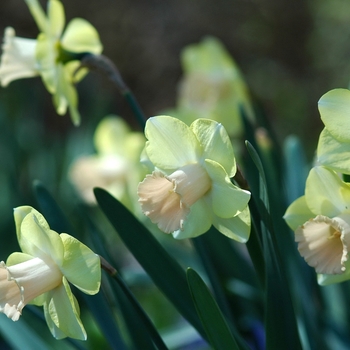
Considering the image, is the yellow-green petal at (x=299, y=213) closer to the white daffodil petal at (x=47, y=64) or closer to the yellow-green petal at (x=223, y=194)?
the yellow-green petal at (x=223, y=194)

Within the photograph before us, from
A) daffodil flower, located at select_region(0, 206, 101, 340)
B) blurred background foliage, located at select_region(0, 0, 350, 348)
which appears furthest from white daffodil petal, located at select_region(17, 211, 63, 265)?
blurred background foliage, located at select_region(0, 0, 350, 348)

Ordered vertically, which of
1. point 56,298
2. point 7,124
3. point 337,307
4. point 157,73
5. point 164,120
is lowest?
point 157,73

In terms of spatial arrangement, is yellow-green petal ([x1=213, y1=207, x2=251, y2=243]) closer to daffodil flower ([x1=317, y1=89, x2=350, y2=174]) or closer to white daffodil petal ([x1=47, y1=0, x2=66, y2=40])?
daffodil flower ([x1=317, y1=89, x2=350, y2=174])

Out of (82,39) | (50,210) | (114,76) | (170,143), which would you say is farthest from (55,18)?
(170,143)

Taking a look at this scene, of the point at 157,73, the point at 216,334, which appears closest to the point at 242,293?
the point at 216,334

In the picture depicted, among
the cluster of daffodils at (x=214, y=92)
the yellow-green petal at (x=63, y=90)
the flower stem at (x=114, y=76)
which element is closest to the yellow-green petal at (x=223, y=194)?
the flower stem at (x=114, y=76)

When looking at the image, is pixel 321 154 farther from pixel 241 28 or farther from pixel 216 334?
pixel 241 28
